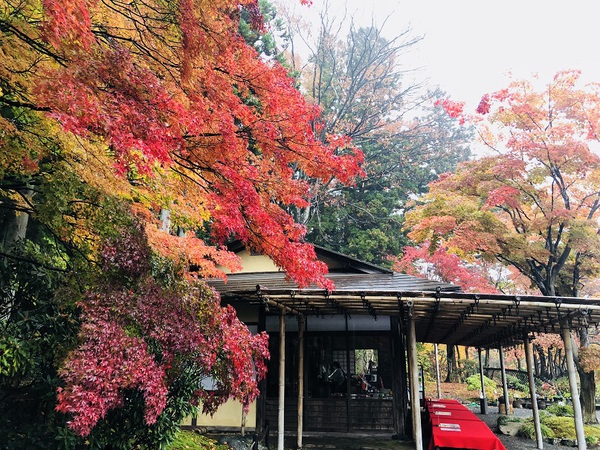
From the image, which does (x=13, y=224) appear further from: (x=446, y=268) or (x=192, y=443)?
(x=446, y=268)

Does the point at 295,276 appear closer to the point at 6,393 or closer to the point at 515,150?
the point at 6,393

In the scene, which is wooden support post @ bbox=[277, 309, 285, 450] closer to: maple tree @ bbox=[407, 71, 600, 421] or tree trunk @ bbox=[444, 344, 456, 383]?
maple tree @ bbox=[407, 71, 600, 421]

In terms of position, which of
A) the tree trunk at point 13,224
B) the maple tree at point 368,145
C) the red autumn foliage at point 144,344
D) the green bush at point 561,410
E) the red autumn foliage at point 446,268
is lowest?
the green bush at point 561,410

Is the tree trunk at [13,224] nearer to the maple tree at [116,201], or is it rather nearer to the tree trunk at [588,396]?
the maple tree at [116,201]

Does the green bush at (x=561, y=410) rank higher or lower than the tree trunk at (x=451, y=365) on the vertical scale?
lower

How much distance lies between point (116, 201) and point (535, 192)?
12.5 meters

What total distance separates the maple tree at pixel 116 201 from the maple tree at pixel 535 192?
865 centimetres

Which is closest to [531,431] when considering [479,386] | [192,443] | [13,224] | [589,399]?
[589,399]

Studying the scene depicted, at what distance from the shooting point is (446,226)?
13203mm

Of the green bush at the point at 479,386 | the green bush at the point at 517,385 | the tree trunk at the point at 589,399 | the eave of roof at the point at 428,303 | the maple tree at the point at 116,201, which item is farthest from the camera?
the green bush at the point at 517,385

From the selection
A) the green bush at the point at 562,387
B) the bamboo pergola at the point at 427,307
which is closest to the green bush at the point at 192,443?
the bamboo pergola at the point at 427,307

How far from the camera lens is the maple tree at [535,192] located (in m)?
11.8

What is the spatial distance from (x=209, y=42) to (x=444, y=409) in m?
9.73

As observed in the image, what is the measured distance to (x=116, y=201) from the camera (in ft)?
14.4
